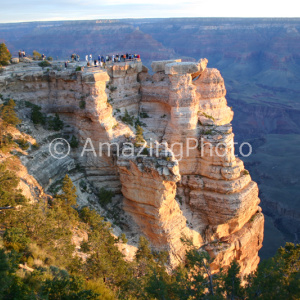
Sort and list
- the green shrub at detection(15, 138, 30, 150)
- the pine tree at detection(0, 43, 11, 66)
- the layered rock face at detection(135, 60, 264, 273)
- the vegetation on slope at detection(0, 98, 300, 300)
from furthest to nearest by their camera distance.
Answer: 1. the pine tree at detection(0, 43, 11, 66)
2. the layered rock face at detection(135, 60, 264, 273)
3. the green shrub at detection(15, 138, 30, 150)
4. the vegetation on slope at detection(0, 98, 300, 300)

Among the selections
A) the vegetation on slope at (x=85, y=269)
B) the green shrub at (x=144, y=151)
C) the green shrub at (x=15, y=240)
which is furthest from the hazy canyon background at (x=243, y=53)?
the green shrub at (x=15, y=240)

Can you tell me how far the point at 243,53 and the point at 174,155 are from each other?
129940 mm

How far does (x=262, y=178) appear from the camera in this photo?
60.2 metres

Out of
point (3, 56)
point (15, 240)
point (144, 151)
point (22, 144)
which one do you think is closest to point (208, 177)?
point (144, 151)

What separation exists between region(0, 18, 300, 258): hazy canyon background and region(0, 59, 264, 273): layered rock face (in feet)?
109

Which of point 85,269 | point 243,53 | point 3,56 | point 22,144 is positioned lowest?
point 85,269

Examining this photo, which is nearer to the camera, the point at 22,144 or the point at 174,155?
the point at 22,144

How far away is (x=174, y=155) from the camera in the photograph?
26.2 m

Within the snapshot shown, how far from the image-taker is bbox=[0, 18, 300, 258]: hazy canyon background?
7425cm

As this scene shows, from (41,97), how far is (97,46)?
114 meters

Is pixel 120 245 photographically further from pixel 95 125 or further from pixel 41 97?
pixel 41 97

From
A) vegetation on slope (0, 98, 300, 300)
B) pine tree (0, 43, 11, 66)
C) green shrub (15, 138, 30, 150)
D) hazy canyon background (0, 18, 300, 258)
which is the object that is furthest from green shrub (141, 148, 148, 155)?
hazy canyon background (0, 18, 300, 258)

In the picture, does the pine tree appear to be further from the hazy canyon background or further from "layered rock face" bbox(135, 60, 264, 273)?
the hazy canyon background

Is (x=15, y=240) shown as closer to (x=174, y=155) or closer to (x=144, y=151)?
(x=144, y=151)
